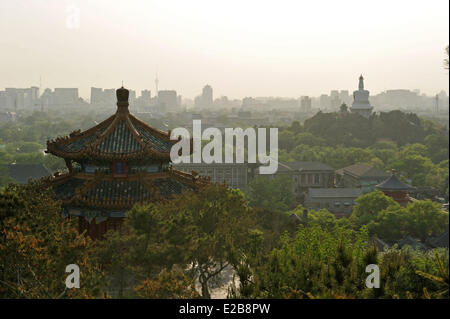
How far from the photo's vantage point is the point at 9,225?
13648mm

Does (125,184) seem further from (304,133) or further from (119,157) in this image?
(304,133)

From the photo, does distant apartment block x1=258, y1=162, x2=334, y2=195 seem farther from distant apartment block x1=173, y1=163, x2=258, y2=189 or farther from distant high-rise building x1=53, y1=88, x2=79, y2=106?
distant high-rise building x1=53, y1=88, x2=79, y2=106

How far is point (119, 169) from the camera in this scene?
66.4 feet

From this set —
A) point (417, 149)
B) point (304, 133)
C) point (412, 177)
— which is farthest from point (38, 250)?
point (304, 133)

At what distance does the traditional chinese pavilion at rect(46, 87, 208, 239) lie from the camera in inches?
765

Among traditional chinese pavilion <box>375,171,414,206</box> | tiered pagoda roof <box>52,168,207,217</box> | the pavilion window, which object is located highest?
the pavilion window

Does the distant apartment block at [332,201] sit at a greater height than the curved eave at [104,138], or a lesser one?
lesser

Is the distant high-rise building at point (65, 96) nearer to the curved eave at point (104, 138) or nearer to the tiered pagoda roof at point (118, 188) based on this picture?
the curved eave at point (104, 138)

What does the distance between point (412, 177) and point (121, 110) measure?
77.5 m

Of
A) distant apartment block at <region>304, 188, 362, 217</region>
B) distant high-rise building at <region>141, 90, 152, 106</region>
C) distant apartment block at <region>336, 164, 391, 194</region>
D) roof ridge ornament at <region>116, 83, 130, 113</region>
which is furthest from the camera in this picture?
distant high-rise building at <region>141, 90, 152, 106</region>

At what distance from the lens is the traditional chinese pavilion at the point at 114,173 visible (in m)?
19.4

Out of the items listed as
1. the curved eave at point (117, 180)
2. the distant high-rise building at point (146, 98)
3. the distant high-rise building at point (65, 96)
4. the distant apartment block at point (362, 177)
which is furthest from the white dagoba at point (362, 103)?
the curved eave at point (117, 180)

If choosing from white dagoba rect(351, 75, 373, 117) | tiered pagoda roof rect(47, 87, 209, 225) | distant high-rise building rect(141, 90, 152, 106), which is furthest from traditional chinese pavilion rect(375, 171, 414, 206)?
distant high-rise building rect(141, 90, 152, 106)

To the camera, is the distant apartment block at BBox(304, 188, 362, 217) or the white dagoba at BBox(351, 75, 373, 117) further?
the white dagoba at BBox(351, 75, 373, 117)
